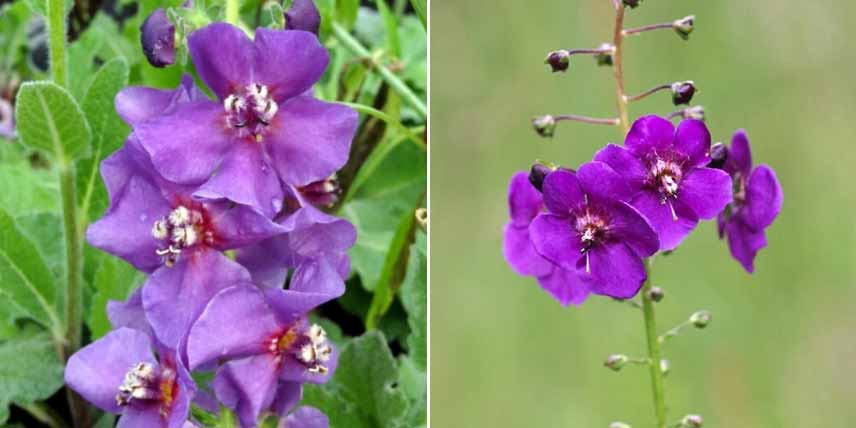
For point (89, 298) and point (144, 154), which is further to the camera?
point (89, 298)

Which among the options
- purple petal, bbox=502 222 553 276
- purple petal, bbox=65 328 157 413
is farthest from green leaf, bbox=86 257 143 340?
purple petal, bbox=502 222 553 276

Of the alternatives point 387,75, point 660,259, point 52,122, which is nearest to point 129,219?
point 52,122

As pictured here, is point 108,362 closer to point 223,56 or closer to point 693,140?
point 223,56

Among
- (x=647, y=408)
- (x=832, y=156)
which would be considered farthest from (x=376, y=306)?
(x=832, y=156)

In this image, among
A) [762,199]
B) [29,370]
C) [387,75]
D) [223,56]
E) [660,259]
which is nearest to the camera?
[223,56]

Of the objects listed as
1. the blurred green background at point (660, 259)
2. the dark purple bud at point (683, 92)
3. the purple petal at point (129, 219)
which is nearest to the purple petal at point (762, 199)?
the dark purple bud at point (683, 92)

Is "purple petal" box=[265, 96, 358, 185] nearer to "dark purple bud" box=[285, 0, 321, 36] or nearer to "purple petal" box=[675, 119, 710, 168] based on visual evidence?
"dark purple bud" box=[285, 0, 321, 36]

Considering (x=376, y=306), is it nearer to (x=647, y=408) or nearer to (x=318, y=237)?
(x=318, y=237)
